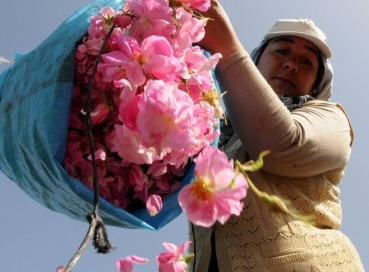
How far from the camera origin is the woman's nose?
1.34 m

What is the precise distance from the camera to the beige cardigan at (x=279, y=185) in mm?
948

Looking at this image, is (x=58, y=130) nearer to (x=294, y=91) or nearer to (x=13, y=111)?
(x=13, y=111)

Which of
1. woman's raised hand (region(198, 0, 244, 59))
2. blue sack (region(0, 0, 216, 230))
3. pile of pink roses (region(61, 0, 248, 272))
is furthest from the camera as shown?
woman's raised hand (region(198, 0, 244, 59))

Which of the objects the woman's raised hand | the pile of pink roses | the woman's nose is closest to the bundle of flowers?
the pile of pink roses

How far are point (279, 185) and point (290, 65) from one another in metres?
0.42

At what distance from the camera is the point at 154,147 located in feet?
1.75

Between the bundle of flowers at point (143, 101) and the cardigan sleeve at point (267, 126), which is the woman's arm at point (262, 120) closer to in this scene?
the cardigan sleeve at point (267, 126)

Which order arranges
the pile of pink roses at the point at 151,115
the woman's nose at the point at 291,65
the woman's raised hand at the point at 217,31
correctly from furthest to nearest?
the woman's nose at the point at 291,65
the woman's raised hand at the point at 217,31
the pile of pink roses at the point at 151,115

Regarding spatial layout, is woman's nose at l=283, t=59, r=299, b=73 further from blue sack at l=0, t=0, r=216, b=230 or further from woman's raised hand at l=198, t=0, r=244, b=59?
blue sack at l=0, t=0, r=216, b=230

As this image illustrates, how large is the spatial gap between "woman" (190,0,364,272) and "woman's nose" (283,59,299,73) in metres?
0.22

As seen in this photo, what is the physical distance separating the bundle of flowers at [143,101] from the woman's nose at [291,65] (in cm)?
71

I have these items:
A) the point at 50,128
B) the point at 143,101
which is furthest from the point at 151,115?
the point at 50,128

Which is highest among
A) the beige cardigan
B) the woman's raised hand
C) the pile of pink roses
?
the pile of pink roses

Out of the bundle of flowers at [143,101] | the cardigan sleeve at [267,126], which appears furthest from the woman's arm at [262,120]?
the bundle of flowers at [143,101]
